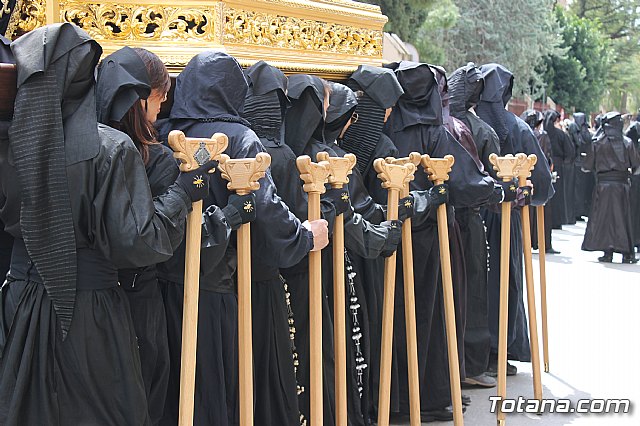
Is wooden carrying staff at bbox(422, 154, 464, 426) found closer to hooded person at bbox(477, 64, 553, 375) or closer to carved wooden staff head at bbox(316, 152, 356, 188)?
carved wooden staff head at bbox(316, 152, 356, 188)

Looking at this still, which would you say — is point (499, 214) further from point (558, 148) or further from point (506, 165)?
point (558, 148)

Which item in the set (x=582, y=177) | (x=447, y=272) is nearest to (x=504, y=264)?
(x=447, y=272)

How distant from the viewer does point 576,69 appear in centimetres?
2972

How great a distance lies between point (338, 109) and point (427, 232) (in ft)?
3.83

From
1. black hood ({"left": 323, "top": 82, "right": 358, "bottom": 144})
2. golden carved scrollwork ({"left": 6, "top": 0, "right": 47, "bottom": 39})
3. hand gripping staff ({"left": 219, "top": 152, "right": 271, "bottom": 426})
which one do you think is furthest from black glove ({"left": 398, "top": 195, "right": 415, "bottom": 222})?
golden carved scrollwork ({"left": 6, "top": 0, "right": 47, "bottom": 39})

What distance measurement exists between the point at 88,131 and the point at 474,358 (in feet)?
12.5

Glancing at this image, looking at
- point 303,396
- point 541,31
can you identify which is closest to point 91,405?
point 303,396

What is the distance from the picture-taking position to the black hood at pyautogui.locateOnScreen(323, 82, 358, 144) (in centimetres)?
462

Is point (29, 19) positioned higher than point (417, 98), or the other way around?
point (29, 19)

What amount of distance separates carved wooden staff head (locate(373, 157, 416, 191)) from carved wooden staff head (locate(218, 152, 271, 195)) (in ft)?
3.20

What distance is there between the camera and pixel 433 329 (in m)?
5.48

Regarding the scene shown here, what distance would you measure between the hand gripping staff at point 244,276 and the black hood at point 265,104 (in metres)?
0.56

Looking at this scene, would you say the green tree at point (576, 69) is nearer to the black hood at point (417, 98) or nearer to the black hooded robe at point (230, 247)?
the black hood at point (417, 98)

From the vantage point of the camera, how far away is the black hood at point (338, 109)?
182 inches
